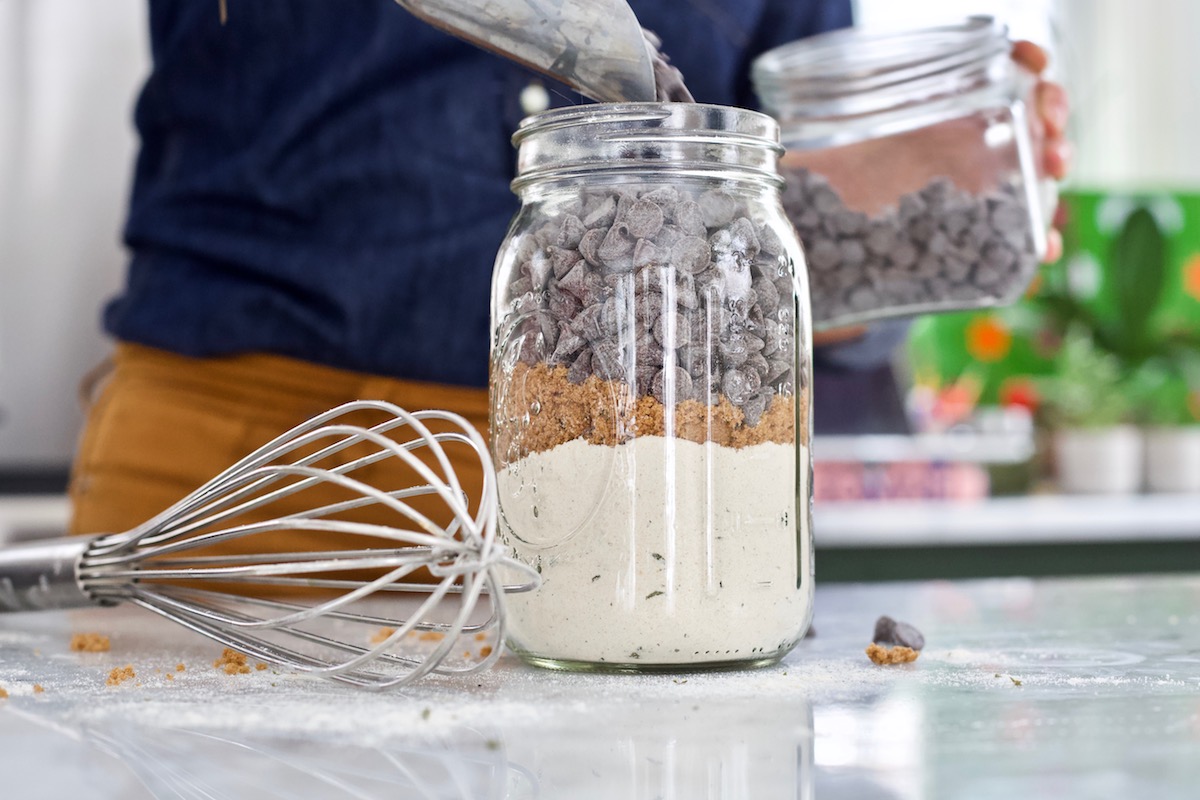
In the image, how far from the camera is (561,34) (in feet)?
1.21

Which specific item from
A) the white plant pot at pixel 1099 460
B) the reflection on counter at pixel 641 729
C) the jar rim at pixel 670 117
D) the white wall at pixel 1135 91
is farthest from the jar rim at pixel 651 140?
the white wall at pixel 1135 91

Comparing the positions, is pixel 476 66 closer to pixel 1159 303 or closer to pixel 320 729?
pixel 320 729

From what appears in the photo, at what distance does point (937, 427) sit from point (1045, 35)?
42.5 inches

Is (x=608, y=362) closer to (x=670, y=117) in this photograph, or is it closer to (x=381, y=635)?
(x=670, y=117)

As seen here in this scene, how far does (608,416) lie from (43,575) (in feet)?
0.81

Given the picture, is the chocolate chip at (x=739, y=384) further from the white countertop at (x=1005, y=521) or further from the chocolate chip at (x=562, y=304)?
the white countertop at (x=1005, y=521)

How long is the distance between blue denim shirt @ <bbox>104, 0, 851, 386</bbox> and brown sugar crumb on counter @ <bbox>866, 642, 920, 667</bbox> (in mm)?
363

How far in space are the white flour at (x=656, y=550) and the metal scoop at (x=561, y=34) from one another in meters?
0.12

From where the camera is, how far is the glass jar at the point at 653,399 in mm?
354

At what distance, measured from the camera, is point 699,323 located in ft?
1.17

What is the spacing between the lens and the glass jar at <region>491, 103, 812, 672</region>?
35 centimetres

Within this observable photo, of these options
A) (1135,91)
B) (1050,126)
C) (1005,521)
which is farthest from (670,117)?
(1135,91)

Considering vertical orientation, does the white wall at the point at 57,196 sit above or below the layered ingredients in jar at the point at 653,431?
above

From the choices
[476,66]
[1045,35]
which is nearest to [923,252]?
[1045,35]
